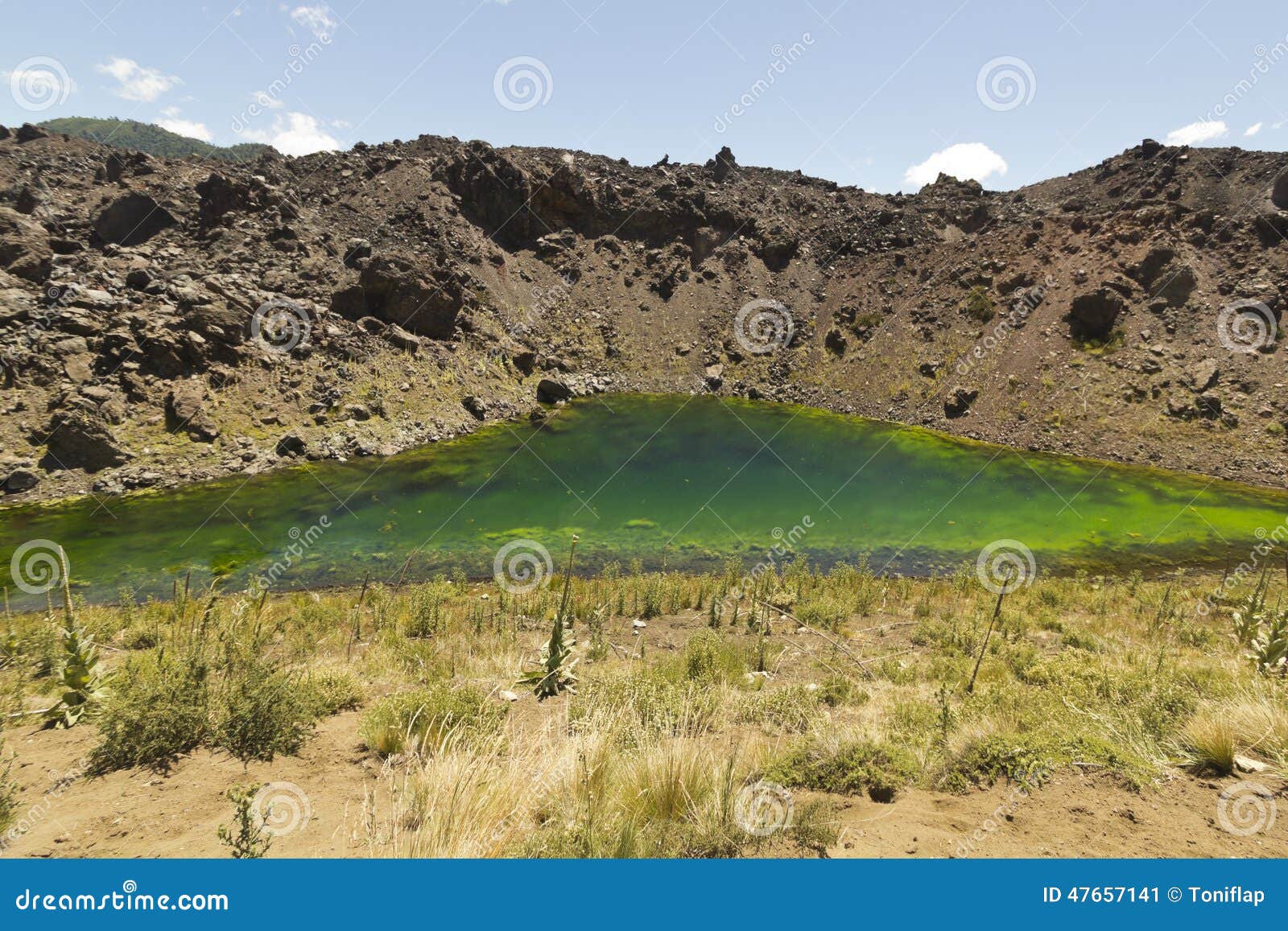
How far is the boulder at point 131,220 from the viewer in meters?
36.1

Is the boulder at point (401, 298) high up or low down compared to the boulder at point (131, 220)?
down

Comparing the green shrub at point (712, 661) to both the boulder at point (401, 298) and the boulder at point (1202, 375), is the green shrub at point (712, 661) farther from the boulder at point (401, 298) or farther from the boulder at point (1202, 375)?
the boulder at point (1202, 375)

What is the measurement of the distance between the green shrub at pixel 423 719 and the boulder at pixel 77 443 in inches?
1046

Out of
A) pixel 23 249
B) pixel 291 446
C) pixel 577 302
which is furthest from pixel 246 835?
pixel 577 302

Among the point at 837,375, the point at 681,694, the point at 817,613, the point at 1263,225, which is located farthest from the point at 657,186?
the point at 681,694

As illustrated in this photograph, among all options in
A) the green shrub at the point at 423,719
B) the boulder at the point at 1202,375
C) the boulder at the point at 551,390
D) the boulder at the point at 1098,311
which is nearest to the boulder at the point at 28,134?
the boulder at the point at 551,390

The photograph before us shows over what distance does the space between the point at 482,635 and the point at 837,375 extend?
42.0 m

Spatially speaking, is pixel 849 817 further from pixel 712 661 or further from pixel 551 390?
pixel 551 390

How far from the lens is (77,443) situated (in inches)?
966

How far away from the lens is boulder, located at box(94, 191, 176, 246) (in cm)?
3606

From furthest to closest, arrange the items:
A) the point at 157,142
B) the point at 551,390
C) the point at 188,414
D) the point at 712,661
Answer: the point at 157,142, the point at 551,390, the point at 188,414, the point at 712,661

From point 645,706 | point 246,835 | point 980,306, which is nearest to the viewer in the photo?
point 246,835

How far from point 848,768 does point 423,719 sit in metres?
4.33

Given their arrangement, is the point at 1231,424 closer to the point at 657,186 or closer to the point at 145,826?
the point at 145,826
